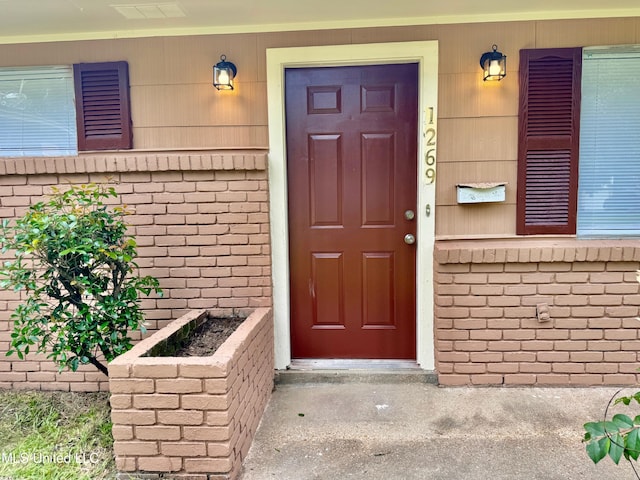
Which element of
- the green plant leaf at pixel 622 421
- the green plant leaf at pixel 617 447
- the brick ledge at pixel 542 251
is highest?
the brick ledge at pixel 542 251

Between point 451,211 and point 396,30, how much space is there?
1248 mm

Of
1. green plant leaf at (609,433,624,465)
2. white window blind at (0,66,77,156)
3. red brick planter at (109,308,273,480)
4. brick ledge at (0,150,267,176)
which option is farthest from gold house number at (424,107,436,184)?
white window blind at (0,66,77,156)

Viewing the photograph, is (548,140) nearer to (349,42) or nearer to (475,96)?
(475,96)

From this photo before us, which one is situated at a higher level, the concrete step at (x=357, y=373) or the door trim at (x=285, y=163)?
the door trim at (x=285, y=163)

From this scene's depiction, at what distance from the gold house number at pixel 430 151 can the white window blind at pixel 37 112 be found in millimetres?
2436

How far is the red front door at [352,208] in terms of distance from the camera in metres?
2.85

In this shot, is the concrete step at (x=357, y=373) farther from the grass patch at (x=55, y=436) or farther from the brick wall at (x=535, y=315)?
the grass patch at (x=55, y=436)

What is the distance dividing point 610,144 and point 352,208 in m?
1.74

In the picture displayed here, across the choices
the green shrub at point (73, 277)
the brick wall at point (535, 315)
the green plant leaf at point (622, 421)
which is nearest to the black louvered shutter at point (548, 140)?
the brick wall at point (535, 315)

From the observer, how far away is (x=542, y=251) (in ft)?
8.68

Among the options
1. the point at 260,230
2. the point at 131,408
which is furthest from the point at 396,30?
the point at 131,408

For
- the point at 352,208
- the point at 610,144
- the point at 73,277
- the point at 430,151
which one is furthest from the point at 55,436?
the point at 610,144

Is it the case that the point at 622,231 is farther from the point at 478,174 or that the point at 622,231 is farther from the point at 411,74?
the point at 411,74

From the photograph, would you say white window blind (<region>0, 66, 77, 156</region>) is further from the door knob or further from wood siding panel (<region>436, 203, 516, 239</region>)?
Answer: wood siding panel (<region>436, 203, 516, 239</region>)
